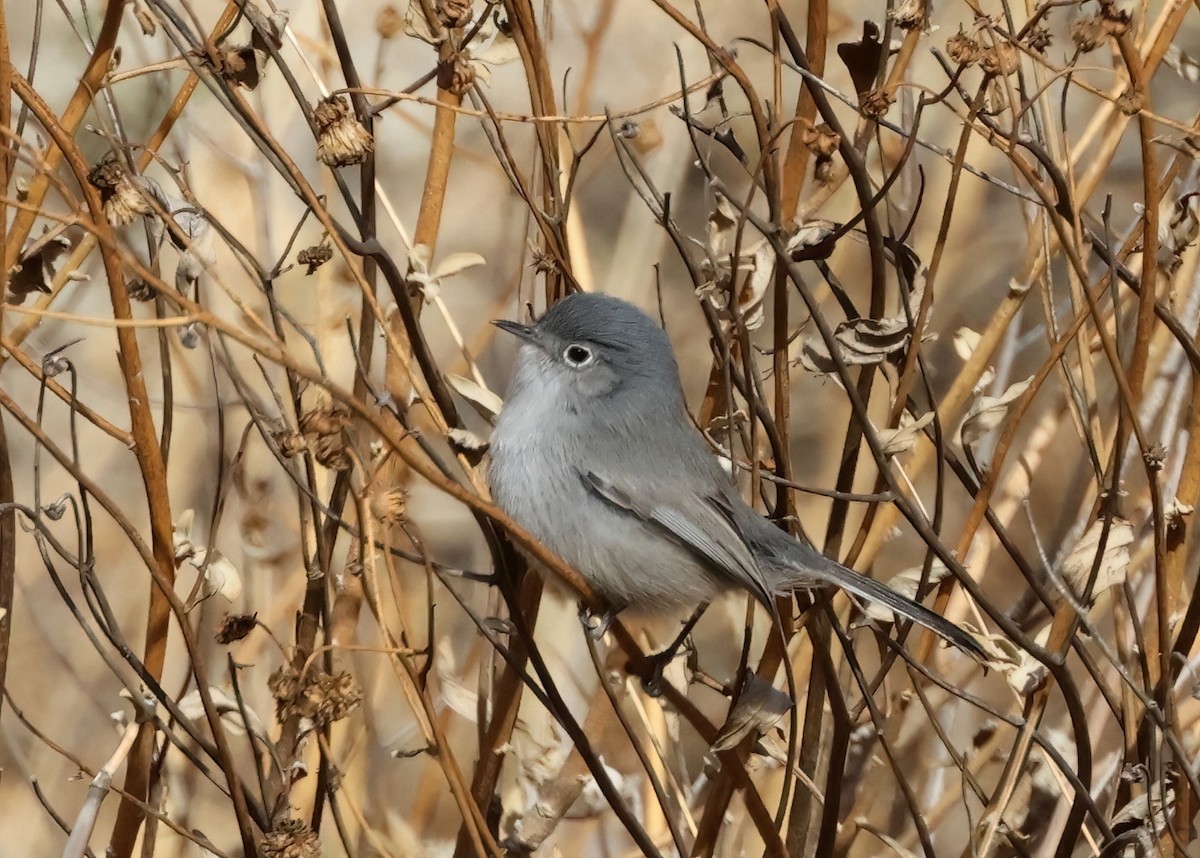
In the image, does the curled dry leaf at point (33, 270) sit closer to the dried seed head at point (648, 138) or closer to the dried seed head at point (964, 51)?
the dried seed head at point (964, 51)

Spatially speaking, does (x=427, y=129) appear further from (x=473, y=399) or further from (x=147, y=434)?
(x=147, y=434)

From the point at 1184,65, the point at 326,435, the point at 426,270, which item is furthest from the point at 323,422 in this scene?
the point at 1184,65

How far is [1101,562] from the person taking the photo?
5.24ft

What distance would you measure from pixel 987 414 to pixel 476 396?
2.50ft

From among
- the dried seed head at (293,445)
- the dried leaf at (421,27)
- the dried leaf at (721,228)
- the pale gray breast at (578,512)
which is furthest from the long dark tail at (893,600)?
the dried leaf at (421,27)

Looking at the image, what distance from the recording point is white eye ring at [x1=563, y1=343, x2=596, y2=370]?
205 centimetres

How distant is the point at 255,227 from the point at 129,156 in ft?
4.16

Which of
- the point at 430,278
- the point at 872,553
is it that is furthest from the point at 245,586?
the point at 872,553

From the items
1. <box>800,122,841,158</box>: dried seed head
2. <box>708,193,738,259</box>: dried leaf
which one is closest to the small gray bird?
<box>708,193,738,259</box>: dried leaf

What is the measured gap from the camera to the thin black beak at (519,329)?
1963 mm

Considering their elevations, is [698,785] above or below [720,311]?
below

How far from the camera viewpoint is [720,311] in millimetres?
1751

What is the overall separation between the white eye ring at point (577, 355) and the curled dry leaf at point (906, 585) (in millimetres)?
656

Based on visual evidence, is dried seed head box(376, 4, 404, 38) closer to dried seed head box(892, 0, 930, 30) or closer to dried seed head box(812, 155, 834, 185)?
dried seed head box(812, 155, 834, 185)
